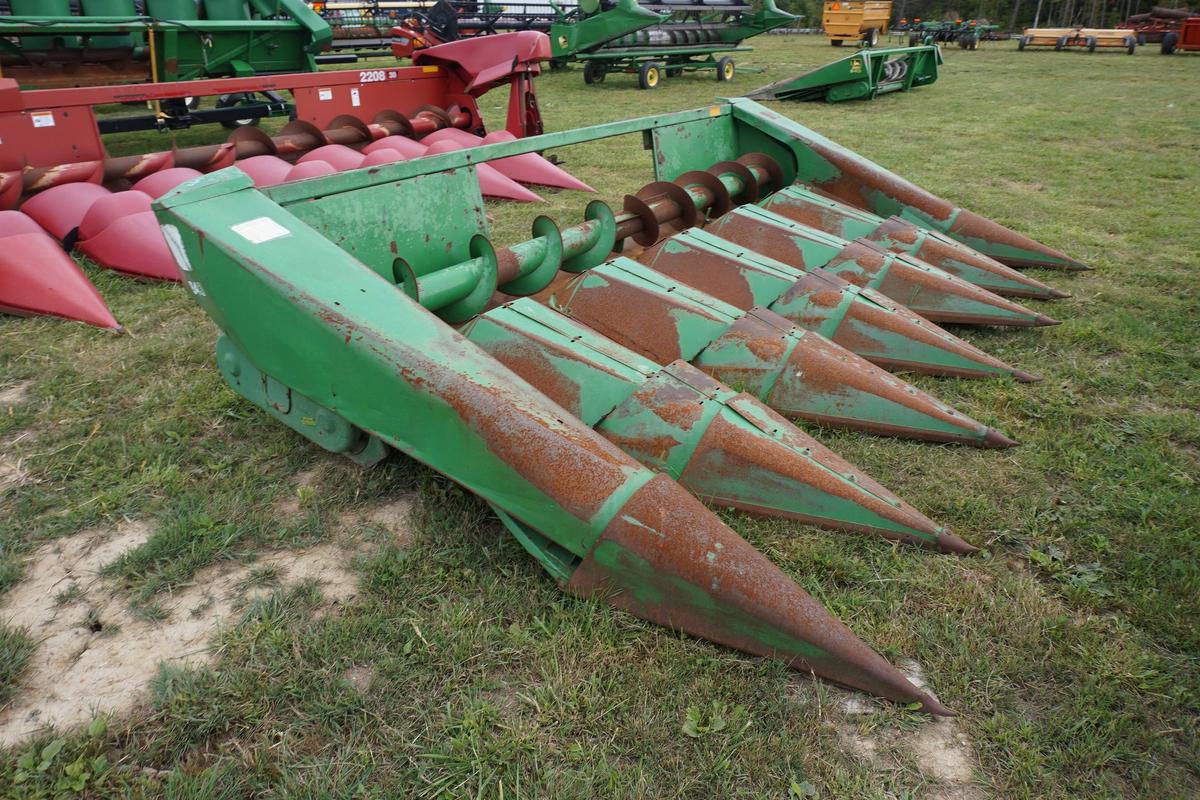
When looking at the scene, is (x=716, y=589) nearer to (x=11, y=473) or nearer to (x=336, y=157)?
(x=11, y=473)

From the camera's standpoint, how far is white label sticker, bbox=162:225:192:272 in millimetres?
2299

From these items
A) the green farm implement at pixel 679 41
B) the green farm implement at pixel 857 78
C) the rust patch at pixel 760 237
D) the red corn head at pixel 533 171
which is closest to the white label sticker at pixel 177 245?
the rust patch at pixel 760 237

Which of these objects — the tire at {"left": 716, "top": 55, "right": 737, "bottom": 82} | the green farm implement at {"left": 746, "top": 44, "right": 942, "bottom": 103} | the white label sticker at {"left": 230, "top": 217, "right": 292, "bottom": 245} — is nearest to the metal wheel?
the tire at {"left": 716, "top": 55, "right": 737, "bottom": 82}

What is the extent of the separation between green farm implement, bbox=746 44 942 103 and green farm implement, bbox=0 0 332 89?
7.96m

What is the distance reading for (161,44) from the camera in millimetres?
7656

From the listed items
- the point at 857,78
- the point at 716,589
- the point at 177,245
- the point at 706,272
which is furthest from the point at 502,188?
the point at 857,78

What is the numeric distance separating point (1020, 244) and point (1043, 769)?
11.6ft

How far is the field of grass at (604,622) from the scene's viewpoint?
1.56 meters

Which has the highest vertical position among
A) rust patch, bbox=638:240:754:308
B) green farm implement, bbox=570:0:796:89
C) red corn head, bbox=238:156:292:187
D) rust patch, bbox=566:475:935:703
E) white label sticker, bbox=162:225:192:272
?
green farm implement, bbox=570:0:796:89

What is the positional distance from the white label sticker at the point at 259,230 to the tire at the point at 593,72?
14159 millimetres

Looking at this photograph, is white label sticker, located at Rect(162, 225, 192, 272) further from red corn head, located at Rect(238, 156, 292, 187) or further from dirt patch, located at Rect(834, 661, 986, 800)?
red corn head, located at Rect(238, 156, 292, 187)

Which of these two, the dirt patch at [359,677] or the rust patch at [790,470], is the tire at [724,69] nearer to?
the rust patch at [790,470]

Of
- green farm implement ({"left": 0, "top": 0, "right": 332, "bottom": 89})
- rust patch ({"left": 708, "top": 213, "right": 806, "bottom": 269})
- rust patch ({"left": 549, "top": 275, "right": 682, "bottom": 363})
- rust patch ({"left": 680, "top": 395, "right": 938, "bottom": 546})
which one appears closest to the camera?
rust patch ({"left": 680, "top": 395, "right": 938, "bottom": 546})

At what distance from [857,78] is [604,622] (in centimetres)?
1307
